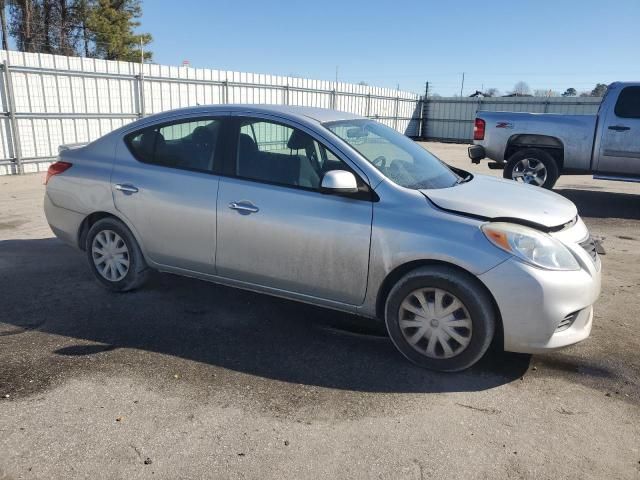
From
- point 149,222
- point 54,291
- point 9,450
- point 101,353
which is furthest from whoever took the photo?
point 54,291

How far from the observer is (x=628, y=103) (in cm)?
945

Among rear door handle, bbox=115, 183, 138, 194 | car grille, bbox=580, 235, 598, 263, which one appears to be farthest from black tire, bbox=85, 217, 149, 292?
car grille, bbox=580, 235, 598, 263

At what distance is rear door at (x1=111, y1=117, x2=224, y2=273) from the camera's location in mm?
4340

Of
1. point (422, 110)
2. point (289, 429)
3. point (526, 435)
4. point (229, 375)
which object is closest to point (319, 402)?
point (289, 429)

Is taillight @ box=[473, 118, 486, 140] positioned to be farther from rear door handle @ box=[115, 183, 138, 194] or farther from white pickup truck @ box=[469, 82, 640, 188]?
rear door handle @ box=[115, 183, 138, 194]

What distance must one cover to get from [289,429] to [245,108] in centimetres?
258

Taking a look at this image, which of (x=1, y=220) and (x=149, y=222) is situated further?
(x=1, y=220)

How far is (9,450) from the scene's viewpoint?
278 cm

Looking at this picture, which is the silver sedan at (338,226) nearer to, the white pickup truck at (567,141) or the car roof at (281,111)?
the car roof at (281,111)

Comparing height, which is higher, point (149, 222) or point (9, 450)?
point (149, 222)

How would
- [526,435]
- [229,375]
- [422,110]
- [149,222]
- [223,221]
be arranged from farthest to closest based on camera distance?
[422,110], [149,222], [223,221], [229,375], [526,435]

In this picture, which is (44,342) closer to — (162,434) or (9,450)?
(9,450)

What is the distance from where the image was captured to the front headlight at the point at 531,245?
3.39 metres

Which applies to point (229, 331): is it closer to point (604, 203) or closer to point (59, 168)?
point (59, 168)
